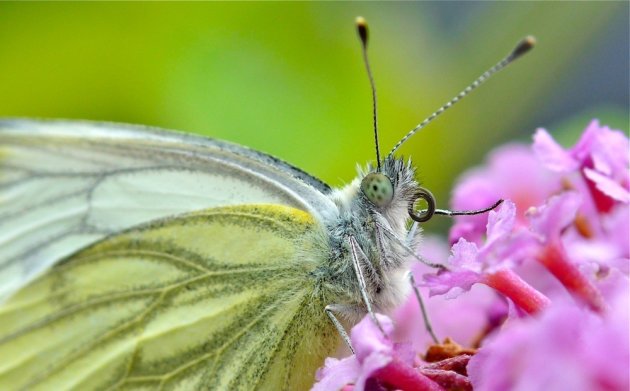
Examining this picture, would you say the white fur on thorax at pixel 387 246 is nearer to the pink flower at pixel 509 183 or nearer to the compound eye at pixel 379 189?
the compound eye at pixel 379 189

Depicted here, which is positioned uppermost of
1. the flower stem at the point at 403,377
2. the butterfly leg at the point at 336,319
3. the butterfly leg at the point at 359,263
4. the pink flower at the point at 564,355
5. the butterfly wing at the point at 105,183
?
the butterfly wing at the point at 105,183

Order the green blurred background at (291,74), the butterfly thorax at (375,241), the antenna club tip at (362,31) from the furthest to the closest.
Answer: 1. the green blurred background at (291,74)
2. the antenna club tip at (362,31)
3. the butterfly thorax at (375,241)

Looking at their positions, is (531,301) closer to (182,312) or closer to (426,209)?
(426,209)

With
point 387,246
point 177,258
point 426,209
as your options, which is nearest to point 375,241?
point 387,246

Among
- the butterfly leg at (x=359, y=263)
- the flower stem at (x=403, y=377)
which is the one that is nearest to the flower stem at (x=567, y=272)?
the flower stem at (x=403, y=377)

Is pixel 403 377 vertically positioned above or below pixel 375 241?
below

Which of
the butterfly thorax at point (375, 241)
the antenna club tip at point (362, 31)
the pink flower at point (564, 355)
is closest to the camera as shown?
the pink flower at point (564, 355)

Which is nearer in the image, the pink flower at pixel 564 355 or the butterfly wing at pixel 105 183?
the pink flower at pixel 564 355
